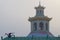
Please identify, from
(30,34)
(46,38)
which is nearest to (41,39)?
(46,38)

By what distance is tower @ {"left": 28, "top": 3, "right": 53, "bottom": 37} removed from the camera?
14025 cm

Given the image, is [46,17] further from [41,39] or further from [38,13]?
[41,39]

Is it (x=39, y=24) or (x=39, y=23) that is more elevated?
(x=39, y=23)

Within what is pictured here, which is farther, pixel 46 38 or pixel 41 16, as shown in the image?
pixel 41 16

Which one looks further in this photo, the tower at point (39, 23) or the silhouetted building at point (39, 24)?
the tower at point (39, 23)

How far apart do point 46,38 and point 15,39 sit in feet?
23.7

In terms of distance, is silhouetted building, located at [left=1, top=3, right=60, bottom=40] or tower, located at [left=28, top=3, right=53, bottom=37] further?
tower, located at [left=28, top=3, right=53, bottom=37]

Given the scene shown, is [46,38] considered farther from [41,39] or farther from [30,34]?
[30,34]

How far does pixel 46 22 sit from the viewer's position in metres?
142

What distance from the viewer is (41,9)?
141 metres

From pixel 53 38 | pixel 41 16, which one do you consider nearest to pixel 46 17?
pixel 41 16

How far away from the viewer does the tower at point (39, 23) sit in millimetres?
140250

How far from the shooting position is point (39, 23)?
14150 cm

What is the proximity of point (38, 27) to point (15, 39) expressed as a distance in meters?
10.7
